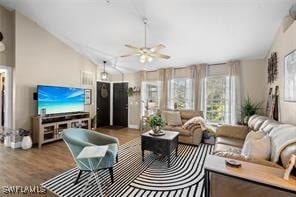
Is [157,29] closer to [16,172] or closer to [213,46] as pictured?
[213,46]

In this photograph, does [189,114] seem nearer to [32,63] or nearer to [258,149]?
[258,149]

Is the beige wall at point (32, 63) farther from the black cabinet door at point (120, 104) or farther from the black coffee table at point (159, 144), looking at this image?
the black coffee table at point (159, 144)

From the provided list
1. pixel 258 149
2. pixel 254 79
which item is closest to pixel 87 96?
pixel 254 79

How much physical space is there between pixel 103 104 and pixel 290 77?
6.39 m

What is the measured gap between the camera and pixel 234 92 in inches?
207

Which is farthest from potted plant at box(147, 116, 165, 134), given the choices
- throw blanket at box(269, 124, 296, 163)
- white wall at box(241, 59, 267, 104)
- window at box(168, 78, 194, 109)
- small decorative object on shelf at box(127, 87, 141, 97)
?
small decorative object on shelf at box(127, 87, 141, 97)

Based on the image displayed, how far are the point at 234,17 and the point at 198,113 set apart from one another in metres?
2.92

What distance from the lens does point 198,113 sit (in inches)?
211

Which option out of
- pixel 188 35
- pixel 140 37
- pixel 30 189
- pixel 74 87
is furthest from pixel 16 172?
pixel 188 35

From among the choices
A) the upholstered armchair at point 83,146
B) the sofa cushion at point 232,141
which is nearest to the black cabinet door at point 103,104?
the upholstered armchair at point 83,146

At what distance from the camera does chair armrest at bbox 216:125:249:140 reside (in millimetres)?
3864

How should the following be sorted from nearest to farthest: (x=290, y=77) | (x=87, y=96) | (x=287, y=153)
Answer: (x=287, y=153), (x=290, y=77), (x=87, y=96)

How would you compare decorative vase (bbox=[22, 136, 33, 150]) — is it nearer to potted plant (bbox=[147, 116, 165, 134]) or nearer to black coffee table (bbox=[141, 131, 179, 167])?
black coffee table (bbox=[141, 131, 179, 167])

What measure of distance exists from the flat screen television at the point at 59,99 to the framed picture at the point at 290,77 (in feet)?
18.3
